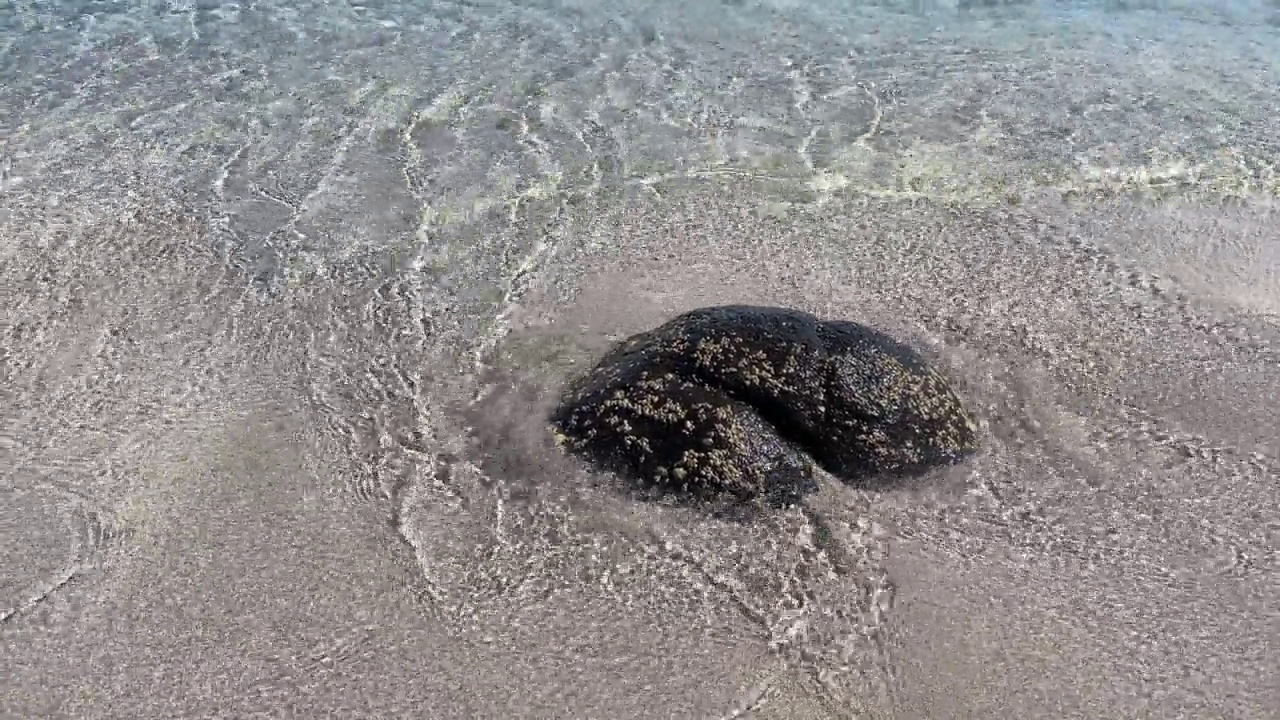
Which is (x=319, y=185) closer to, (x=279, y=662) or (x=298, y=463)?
(x=298, y=463)

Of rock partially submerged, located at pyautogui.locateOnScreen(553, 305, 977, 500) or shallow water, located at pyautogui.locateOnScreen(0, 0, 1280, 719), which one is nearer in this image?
shallow water, located at pyautogui.locateOnScreen(0, 0, 1280, 719)

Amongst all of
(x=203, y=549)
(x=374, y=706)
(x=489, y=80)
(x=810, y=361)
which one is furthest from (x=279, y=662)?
(x=489, y=80)

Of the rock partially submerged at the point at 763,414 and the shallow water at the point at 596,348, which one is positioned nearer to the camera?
the shallow water at the point at 596,348

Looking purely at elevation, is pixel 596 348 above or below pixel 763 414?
below
